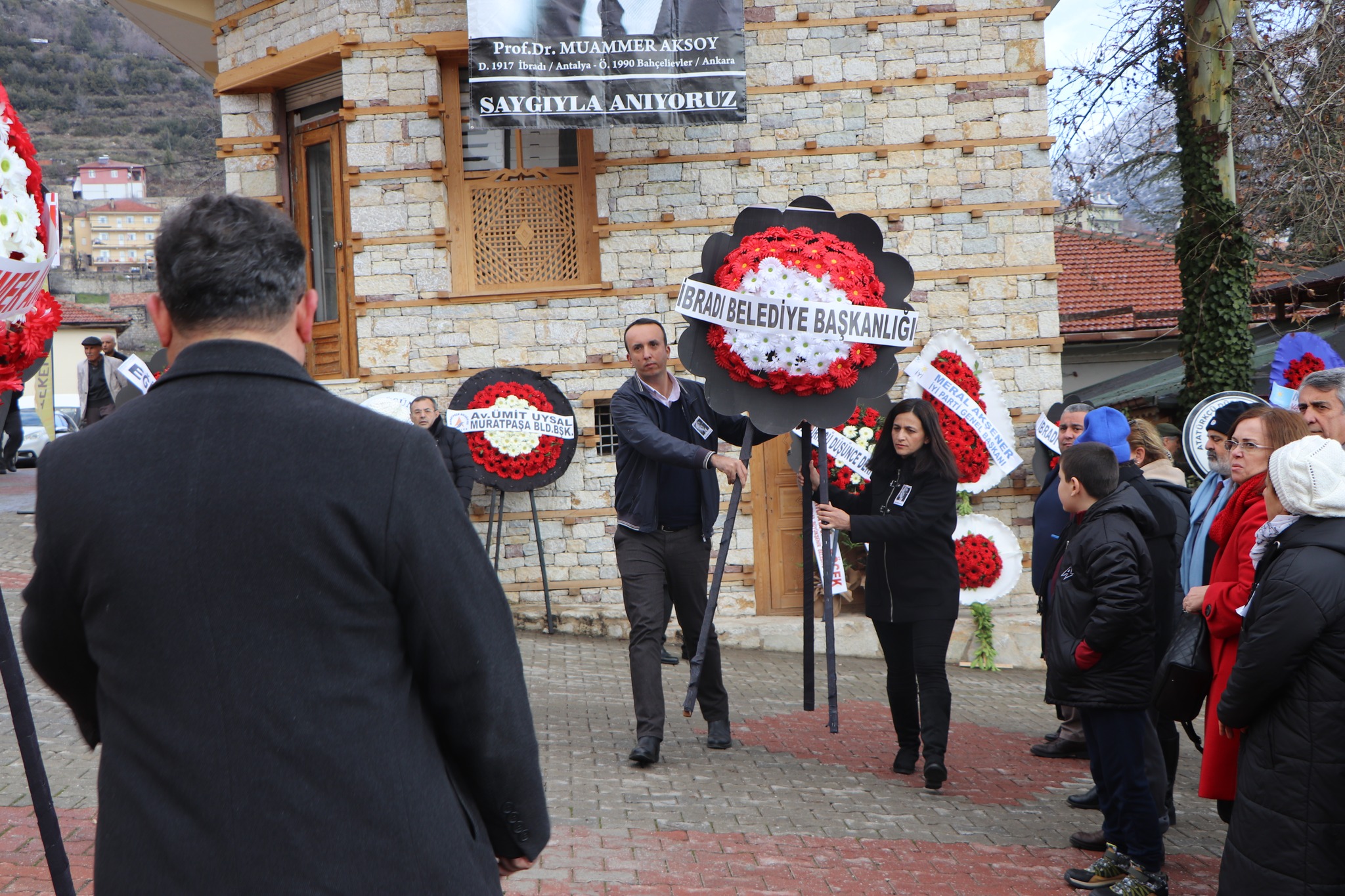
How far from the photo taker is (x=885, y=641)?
20.3 ft

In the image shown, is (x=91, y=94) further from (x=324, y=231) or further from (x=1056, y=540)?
(x=1056, y=540)

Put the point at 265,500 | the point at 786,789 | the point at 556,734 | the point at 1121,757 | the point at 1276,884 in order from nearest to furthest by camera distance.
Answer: the point at 265,500 → the point at 1276,884 → the point at 1121,757 → the point at 786,789 → the point at 556,734

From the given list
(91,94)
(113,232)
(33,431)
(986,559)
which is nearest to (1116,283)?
(986,559)

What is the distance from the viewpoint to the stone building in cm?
1130

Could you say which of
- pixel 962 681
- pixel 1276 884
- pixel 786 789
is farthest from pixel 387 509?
pixel 962 681

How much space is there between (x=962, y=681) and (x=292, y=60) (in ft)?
28.3

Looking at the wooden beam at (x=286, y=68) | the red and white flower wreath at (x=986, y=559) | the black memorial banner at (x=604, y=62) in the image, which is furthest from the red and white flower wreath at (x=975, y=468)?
the wooden beam at (x=286, y=68)

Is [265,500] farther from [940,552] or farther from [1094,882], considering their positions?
[940,552]

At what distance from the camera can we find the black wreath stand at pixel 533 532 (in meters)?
10.9

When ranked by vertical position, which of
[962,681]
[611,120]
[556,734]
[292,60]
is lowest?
[962,681]

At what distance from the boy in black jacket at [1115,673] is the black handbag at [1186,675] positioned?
21 centimetres

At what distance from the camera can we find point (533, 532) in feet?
37.2

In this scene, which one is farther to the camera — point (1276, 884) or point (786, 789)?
point (786, 789)

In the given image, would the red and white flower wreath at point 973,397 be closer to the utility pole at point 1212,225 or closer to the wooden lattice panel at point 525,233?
the utility pole at point 1212,225
